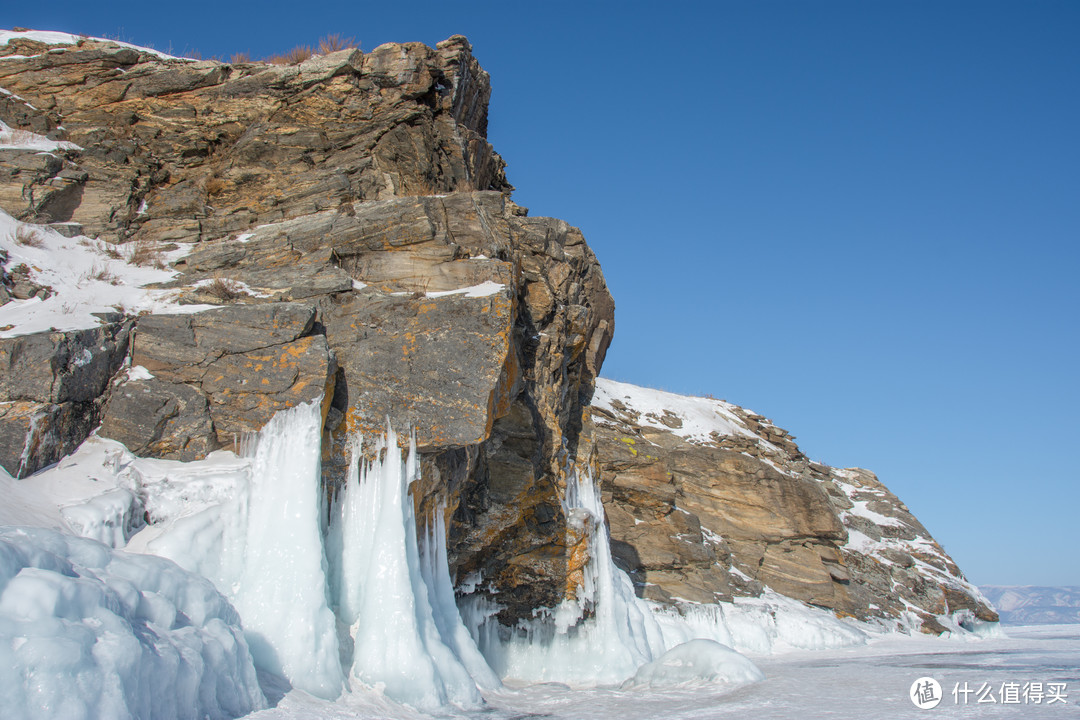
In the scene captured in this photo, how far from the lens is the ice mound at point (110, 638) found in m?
5.30

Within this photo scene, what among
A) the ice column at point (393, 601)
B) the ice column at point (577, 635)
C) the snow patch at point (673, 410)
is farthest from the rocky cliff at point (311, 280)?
the snow patch at point (673, 410)

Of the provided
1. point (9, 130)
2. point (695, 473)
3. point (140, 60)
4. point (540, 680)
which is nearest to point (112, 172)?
point (9, 130)

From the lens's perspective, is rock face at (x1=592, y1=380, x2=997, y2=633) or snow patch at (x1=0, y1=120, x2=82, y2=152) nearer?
Result: snow patch at (x1=0, y1=120, x2=82, y2=152)

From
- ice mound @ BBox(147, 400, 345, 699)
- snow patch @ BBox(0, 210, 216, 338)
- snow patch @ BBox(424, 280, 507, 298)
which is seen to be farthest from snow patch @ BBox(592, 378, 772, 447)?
ice mound @ BBox(147, 400, 345, 699)

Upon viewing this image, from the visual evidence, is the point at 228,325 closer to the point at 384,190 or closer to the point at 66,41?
the point at 384,190

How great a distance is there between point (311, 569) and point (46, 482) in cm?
376

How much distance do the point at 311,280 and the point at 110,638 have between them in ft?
25.4

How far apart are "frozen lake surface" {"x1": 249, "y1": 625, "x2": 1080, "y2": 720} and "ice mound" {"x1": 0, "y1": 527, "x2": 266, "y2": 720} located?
33.4 inches

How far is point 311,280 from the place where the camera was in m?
12.6

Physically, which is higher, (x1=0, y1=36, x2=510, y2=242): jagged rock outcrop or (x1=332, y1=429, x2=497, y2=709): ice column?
(x1=0, y1=36, x2=510, y2=242): jagged rock outcrop

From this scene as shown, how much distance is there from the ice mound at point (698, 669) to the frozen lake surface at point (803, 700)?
397mm

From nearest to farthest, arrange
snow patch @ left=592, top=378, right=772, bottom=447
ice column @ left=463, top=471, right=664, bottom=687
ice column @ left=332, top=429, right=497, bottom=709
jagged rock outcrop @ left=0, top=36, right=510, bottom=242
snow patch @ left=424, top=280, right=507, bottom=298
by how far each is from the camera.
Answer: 1. ice column @ left=332, top=429, right=497, bottom=709
2. snow patch @ left=424, top=280, right=507, bottom=298
3. jagged rock outcrop @ left=0, top=36, right=510, bottom=242
4. ice column @ left=463, top=471, right=664, bottom=687
5. snow patch @ left=592, top=378, right=772, bottom=447

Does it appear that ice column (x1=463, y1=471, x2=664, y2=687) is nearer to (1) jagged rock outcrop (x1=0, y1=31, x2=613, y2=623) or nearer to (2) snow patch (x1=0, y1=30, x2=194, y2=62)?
(1) jagged rock outcrop (x1=0, y1=31, x2=613, y2=623)

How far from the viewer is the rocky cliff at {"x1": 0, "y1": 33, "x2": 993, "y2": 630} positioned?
10.9m
